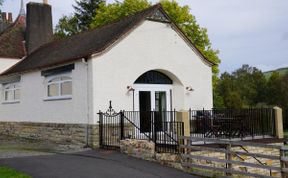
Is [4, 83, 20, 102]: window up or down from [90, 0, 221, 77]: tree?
down

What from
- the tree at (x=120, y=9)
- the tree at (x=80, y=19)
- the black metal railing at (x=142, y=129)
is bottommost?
the black metal railing at (x=142, y=129)

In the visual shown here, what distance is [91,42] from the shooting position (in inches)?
774

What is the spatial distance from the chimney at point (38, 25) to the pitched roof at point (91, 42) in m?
4.83

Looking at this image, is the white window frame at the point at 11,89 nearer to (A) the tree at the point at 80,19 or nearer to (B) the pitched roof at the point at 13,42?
(B) the pitched roof at the point at 13,42

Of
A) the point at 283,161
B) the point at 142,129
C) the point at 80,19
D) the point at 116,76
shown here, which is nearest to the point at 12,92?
the point at 116,76

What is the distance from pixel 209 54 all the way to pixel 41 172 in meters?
26.2

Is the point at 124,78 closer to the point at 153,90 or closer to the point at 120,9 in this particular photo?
the point at 153,90

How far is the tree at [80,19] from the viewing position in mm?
50688

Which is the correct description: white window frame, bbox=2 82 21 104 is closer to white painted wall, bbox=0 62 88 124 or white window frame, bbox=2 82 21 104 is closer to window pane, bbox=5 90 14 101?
window pane, bbox=5 90 14 101

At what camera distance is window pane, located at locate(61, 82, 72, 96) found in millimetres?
18623

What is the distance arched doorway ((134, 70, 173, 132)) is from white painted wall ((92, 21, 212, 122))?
1.10ft

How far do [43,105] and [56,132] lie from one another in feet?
6.19

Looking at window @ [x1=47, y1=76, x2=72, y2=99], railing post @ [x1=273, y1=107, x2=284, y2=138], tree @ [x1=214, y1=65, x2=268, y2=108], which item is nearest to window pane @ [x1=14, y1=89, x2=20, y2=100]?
window @ [x1=47, y1=76, x2=72, y2=99]

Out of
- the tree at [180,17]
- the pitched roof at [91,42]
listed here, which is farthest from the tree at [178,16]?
the pitched roof at [91,42]
